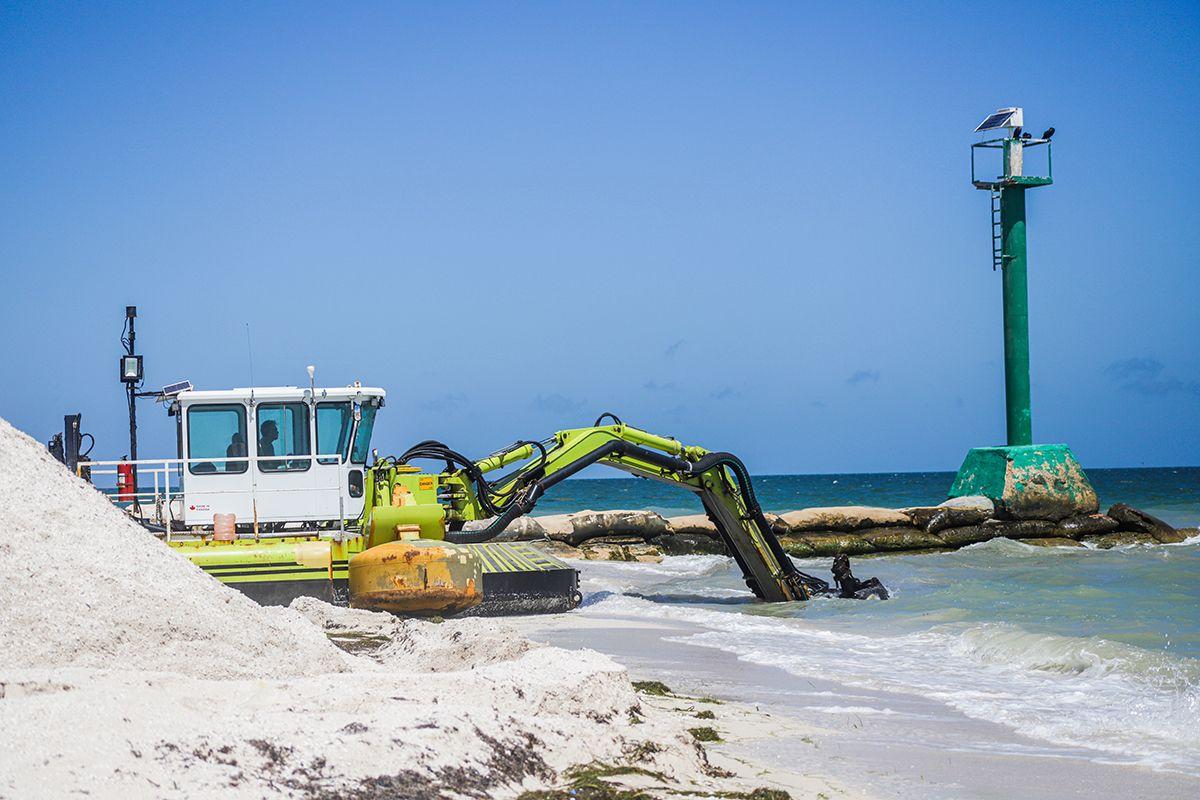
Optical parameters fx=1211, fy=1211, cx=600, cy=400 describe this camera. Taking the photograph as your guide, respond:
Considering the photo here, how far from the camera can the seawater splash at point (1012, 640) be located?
7.59 metres

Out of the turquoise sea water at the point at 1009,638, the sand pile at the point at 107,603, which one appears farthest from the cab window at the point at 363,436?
the sand pile at the point at 107,603

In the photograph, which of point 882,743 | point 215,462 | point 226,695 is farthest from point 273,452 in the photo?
point 226,695

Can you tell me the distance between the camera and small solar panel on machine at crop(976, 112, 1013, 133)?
29.8 m

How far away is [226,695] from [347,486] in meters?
8.97

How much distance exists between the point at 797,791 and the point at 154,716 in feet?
8.86

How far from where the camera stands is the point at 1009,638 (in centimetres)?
1084

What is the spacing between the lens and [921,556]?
2616cm

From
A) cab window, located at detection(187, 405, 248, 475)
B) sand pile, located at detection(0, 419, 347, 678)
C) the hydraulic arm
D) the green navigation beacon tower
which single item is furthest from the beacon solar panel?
sand pile, located at detection(0, 419, 347, 678)

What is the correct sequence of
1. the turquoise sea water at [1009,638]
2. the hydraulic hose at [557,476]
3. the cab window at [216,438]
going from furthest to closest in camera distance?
the cab window at [216,438], the hydraulic hose at [557,476], the turquoise sea water at [1009,638]

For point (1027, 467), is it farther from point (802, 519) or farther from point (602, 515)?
point (602, 515)

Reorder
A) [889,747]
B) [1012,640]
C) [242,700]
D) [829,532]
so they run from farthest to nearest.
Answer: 1. [829,532]
2. [1012,640]
3. [889,747]
4. [242,700]

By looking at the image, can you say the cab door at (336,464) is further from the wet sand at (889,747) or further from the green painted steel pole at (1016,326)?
the green painted steel pole at (1016,326)

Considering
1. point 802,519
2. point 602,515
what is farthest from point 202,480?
point 802,519

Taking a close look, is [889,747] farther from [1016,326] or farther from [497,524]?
[1016,326]
